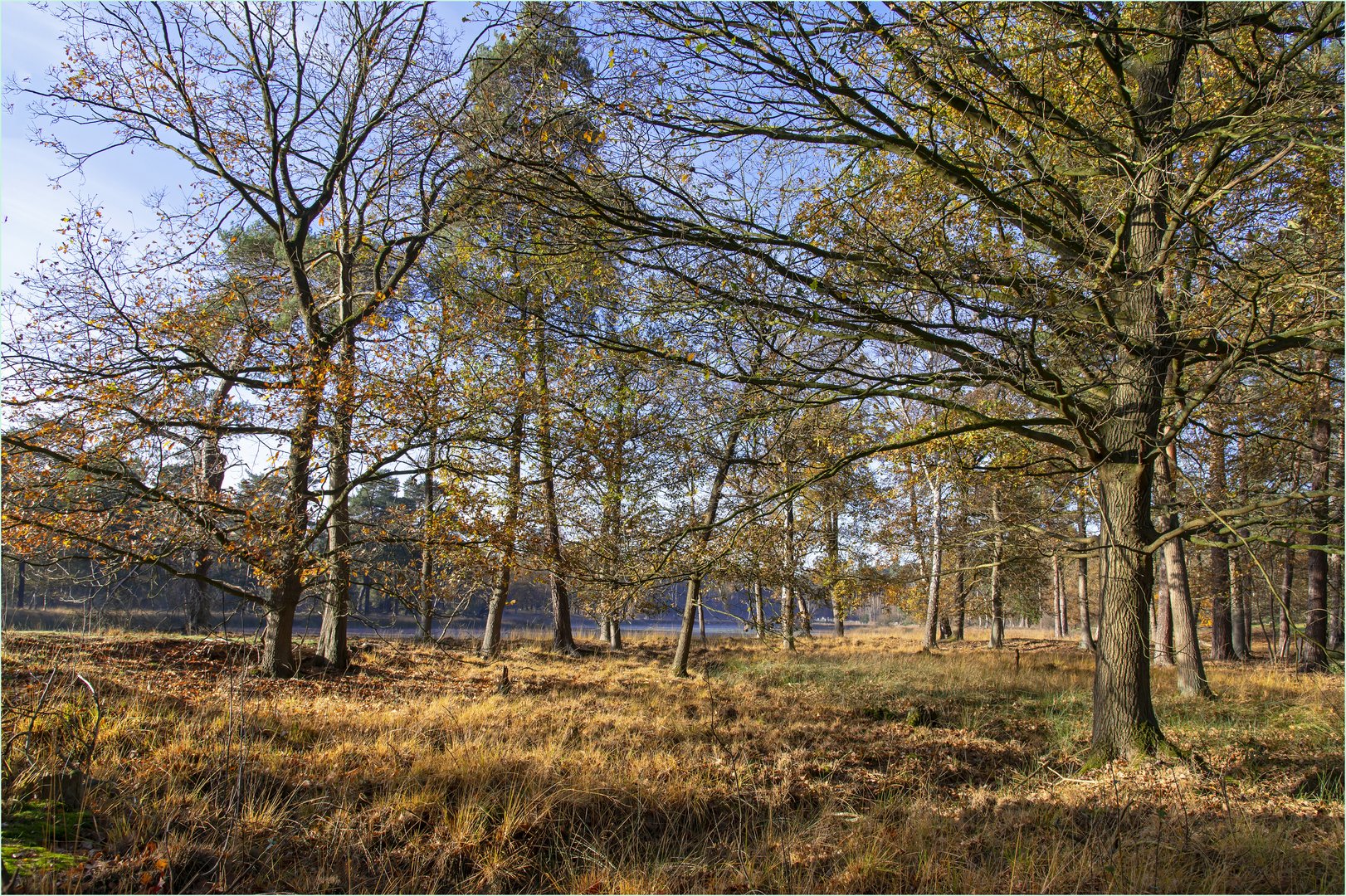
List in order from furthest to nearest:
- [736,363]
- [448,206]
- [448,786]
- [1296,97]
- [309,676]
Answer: [309,676], [448,206], [736,363], [448,786], [1296,97]

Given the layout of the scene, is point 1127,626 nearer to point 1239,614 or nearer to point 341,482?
point 341,482

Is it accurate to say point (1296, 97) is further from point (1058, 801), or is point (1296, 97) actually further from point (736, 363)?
point (1058, 801)

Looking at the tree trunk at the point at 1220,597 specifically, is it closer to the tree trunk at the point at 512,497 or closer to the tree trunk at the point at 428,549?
the tree trunk at the point at 512,497

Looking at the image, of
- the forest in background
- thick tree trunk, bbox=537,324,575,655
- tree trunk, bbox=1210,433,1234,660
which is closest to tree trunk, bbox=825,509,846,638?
the forest in background

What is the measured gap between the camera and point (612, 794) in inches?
218

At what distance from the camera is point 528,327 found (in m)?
6.38

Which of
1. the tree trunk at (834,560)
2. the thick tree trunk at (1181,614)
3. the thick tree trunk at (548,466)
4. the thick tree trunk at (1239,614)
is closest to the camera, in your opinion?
the thick tree trunk at (548,466)

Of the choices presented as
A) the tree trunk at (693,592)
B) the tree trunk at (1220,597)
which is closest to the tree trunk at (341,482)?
the tree trunk at (693,592)

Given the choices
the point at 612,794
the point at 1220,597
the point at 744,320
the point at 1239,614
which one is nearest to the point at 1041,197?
the point at 744,320

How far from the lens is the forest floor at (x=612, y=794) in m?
3.94

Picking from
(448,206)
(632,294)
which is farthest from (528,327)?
(448,206)

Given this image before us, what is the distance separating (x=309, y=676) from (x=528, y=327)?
8.05 meters

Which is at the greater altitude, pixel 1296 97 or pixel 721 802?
pixel 1296 97

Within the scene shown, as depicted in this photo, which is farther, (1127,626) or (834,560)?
(834,560)
